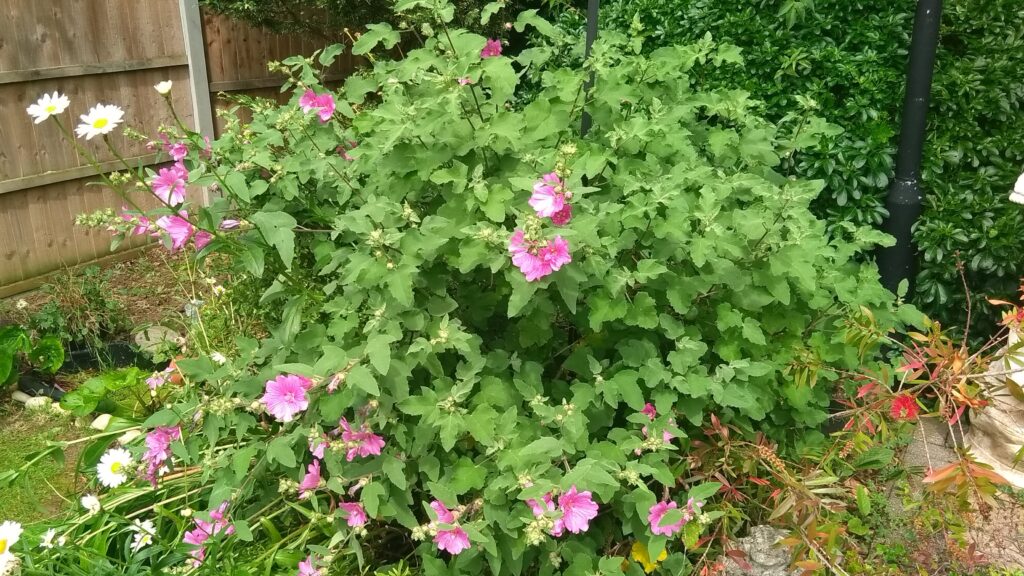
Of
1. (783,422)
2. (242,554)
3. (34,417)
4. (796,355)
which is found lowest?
(34,417)

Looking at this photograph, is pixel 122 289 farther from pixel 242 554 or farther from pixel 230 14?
pixel 242 554

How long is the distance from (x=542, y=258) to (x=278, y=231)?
1.85 feet

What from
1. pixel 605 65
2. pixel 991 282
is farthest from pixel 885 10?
pixel 605 65

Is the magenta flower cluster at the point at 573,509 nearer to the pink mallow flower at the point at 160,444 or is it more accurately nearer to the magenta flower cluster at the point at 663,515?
the magenta flower cluster at the point at 663,515

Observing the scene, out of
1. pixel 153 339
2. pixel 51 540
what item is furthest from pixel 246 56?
pixel 51 540

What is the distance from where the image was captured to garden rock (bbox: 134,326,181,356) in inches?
135

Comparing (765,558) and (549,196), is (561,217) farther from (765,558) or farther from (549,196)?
(765,558)

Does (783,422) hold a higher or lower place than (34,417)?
higher

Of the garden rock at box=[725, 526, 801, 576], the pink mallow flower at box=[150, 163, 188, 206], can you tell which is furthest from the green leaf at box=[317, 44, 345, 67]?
the garden rock at box=[725, 526, 801, 576]

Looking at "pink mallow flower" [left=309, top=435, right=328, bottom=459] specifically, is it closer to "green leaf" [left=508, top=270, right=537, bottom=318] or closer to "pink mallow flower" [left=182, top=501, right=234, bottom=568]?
"pink mallow flower" [left=182, top=501, right=234, bottom=568]

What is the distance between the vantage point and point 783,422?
88.4 inches

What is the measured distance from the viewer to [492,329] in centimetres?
218

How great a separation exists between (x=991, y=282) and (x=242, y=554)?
2643mm

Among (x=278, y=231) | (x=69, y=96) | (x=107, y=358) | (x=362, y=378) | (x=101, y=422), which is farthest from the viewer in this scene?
(x=69, y=96)
